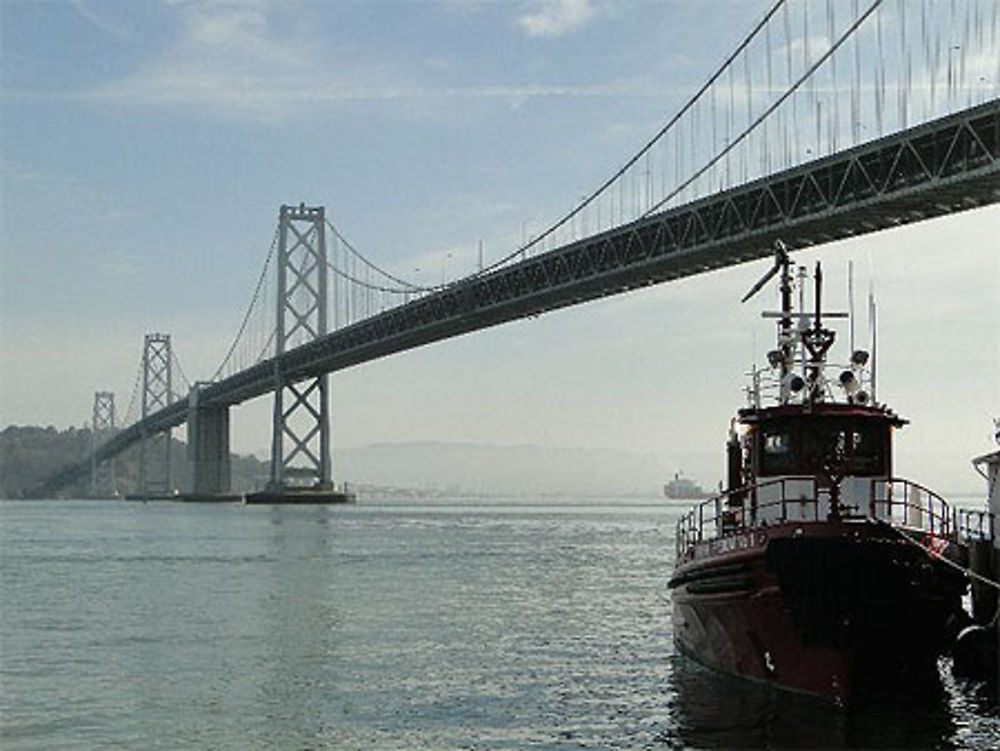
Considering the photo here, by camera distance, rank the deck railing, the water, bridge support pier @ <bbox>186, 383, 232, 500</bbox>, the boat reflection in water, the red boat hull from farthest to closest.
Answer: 1. bridge support pier @ <bbox>186, 383, 232, 500</bbox>
2. the deck railing
3. the red boat hull
4. the water
5. the boat reflection in water

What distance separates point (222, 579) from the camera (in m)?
44.4

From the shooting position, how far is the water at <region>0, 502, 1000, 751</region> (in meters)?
20.1

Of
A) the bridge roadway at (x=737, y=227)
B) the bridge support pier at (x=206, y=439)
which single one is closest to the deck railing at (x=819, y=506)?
the bridge roadway at (x=737, y=227)

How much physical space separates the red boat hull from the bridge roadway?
29.0 meters

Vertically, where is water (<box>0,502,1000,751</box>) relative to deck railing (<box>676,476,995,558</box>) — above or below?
below

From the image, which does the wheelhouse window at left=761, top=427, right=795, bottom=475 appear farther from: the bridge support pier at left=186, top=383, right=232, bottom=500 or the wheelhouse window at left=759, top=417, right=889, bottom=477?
the bridge support pier at left=186, top=383, right=232, bottom=500

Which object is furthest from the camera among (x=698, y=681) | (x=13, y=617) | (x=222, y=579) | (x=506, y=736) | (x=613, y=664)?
(x=222, y=579)

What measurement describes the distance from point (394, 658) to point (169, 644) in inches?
181

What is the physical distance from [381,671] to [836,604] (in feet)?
26.0

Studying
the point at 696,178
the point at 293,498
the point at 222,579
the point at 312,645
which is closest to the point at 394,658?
the point at 312,645

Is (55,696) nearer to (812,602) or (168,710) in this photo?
(168,710)

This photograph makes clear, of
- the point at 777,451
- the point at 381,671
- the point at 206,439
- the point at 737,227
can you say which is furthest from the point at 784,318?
the point at 206,439

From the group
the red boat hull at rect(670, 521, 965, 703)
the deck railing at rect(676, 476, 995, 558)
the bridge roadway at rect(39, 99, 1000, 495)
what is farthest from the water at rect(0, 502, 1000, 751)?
the bridge roadway at rect(39, 99, 1000, 495)

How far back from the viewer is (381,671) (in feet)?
83.0
